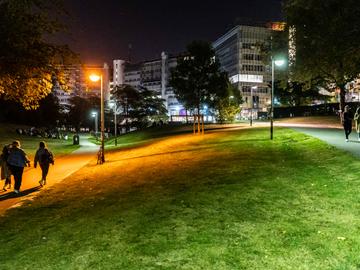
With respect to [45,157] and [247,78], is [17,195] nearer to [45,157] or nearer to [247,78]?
[45,157]

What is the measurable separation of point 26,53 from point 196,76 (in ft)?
107

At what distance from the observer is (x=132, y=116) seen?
100 metres

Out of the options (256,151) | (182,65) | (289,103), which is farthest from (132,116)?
(256,151)

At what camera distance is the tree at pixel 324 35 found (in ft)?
48.9

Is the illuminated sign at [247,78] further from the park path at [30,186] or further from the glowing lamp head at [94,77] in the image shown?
the park path at [30,186]

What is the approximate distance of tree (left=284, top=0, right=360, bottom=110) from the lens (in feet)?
48.9

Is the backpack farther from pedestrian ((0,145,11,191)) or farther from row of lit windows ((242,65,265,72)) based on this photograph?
row of lit windows ((242,65,265,72))

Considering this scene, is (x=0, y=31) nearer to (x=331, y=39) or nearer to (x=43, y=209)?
(x=43, y=209)

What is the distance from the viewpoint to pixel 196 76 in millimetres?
46969

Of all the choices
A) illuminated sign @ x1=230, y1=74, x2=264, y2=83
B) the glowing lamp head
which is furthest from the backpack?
illuminated sign @ x1=230, y1=74, x2=264, y2=83

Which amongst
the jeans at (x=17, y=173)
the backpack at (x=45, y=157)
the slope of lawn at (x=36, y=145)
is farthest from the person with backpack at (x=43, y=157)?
the slope of lawn at (x=36, y=145)

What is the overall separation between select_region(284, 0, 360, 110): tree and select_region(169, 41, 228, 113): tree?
859cm

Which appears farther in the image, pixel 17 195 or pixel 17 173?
pixel 17 173

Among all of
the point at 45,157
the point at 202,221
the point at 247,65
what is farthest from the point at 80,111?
the point at 202,221
